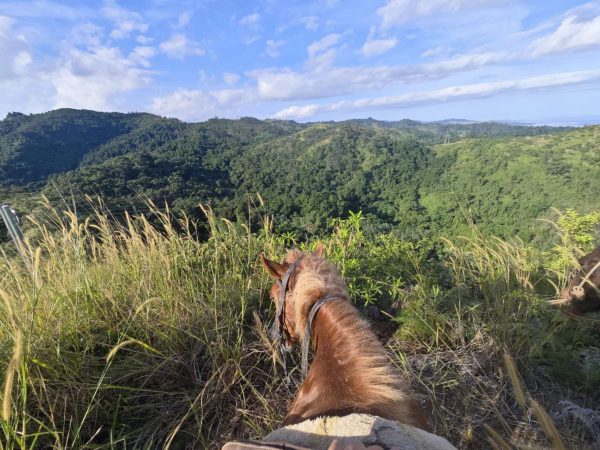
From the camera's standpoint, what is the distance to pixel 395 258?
3941mm

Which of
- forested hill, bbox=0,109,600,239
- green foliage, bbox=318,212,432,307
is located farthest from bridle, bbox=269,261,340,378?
forested hill, bbox=0,109,600,239

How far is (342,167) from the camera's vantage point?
80.4m

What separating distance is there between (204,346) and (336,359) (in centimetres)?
137

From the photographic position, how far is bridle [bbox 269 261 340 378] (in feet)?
6.13

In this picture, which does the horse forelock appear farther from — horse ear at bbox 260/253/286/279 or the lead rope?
→ horse ear at bbox 260/253/286/279

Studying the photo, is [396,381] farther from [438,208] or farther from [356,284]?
[438,208]

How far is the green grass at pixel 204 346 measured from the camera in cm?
198

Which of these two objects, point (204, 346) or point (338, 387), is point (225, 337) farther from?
point (338, 387)

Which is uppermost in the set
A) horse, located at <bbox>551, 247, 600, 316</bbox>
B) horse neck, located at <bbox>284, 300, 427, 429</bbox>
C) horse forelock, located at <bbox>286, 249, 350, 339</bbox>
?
horse forelock, located at <bbox>286, 249, 350, 339</bbox>

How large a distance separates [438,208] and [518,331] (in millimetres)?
57559

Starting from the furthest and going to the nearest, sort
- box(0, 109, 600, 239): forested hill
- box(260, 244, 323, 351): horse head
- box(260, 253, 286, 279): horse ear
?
box(0, 109, 600, 239): forested hill → box(260, 253, 286, 279): horse ear → box(260, 244, 323, 351): horse head

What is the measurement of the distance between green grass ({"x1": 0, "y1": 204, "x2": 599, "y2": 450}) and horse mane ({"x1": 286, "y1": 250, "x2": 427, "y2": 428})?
0.60m

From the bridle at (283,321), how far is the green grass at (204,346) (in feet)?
0.51

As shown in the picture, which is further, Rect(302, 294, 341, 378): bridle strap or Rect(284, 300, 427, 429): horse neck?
Rect(302, 294, 341, 378): bridle strap
